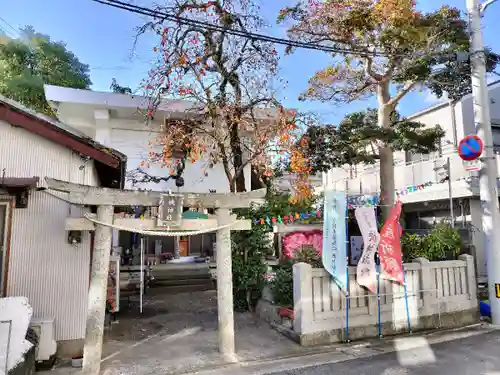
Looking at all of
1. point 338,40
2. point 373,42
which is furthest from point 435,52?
point 338,40

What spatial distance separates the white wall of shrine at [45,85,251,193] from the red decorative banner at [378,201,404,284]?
7193 millimetres

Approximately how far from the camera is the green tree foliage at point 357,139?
1167 centimetres

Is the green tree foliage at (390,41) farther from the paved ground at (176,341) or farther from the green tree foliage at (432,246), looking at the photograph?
the paved ground at (176,341)

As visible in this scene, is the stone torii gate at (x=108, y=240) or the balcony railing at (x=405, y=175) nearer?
the stone torii gate at (x=108, y=240)

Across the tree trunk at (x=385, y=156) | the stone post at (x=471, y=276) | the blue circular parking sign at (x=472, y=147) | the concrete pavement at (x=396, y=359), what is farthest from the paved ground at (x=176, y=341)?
the blue circular parking sign at (x=472, y=147)

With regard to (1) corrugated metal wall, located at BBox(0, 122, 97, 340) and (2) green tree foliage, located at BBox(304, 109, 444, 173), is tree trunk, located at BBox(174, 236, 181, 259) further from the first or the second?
(1) corrugated metal wall, located at BBox(0, 122, 97, 340)

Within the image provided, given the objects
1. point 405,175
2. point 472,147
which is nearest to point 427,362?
point 472,147

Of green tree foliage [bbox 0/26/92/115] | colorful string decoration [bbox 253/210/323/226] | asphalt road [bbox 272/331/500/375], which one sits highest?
green tree foliage [bbox 0/26/92/115]

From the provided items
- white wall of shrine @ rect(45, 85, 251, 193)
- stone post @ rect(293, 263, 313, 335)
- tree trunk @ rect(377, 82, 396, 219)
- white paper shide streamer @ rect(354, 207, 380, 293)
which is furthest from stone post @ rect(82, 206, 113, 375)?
tree trunk @ rect(377, 82, 396, 219)

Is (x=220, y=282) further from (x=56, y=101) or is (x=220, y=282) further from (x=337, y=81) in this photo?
(x=56, y=101)

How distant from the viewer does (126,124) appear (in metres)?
14.5

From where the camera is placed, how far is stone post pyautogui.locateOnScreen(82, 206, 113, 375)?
604 cm

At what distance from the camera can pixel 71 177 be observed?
23.7 feet

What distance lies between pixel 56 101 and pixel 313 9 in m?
9.81
